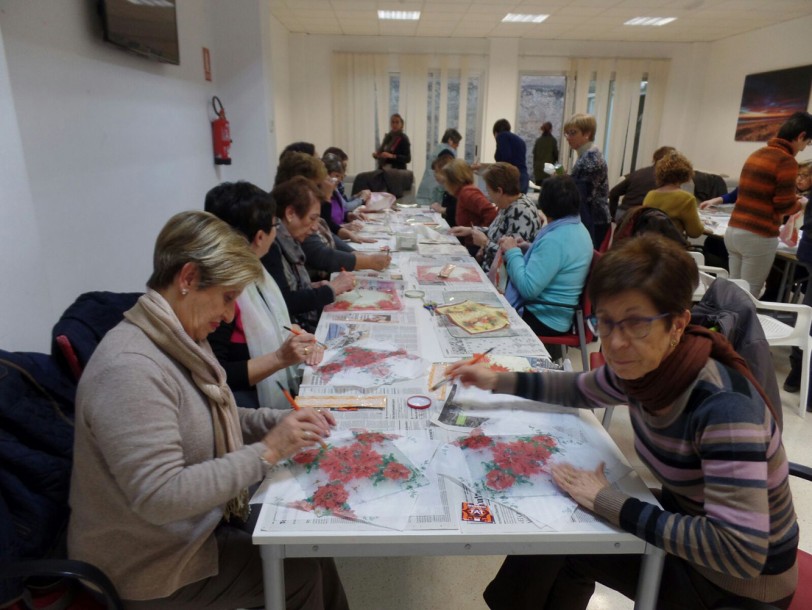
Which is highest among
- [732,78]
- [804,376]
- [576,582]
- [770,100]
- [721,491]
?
[732,78]

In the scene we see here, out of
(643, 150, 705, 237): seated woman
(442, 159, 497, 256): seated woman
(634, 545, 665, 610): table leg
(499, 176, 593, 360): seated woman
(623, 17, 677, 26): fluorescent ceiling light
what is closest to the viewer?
(634, 545, 665, 610): table leg

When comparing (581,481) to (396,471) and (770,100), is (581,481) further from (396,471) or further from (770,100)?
(770,100)

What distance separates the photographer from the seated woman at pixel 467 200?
4004 mm

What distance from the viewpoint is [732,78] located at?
7.61 metres

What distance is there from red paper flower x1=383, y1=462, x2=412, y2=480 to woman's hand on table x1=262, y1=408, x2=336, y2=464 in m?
0.17

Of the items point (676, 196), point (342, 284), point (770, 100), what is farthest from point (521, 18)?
point (342, 284)

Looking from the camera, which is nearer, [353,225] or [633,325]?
[633,325]

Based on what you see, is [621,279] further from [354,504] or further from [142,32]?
[142,32]

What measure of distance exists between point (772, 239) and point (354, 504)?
11.5ft

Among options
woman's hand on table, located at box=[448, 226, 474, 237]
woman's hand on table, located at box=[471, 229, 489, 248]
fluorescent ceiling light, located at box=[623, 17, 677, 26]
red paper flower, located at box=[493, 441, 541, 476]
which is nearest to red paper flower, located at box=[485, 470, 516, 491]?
red paper flower, located at box=[493, 441, 541, 476]

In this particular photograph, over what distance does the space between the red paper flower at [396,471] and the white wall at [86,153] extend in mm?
1072

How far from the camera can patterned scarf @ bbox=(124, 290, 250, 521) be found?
1.00 m

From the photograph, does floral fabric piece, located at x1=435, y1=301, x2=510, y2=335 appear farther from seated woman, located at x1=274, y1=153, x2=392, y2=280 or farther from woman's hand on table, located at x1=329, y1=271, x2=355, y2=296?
seated woman, located at x1=274, y1=153, x2=392, y2=280

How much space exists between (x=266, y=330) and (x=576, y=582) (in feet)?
3.68
